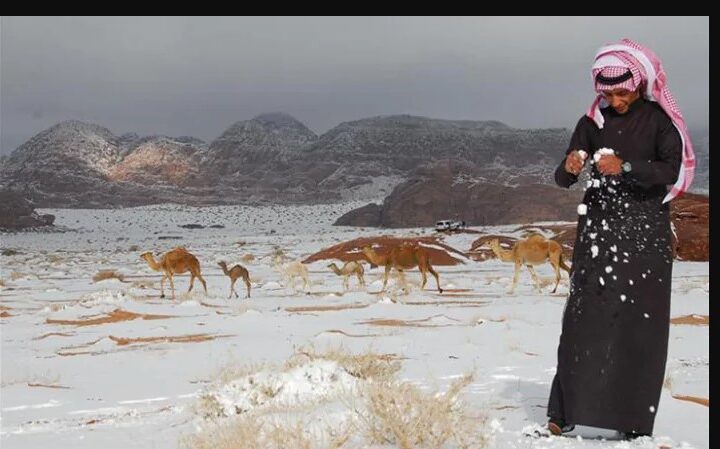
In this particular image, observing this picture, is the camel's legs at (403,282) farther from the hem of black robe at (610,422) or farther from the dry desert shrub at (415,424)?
the dry desert shrub at (415,424)

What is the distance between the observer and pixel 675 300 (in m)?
13.0

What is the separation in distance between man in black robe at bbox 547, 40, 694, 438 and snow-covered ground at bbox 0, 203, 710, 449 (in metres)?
0.22

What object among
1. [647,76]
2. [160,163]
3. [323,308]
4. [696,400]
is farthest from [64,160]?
[647,76]

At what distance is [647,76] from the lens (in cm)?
410

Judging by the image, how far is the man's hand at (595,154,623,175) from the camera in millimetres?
3953

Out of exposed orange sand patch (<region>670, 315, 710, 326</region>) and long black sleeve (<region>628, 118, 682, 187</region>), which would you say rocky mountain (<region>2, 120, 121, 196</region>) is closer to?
exposed orange sand patch (<region>670, 315, 710, 326</region>)

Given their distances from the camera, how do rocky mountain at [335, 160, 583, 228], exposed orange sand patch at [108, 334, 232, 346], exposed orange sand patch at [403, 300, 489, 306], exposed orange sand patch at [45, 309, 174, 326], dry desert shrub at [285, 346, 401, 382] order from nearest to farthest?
dry desert shrub at [285, 346, 401, 382] → exposed orange sand patch at [108, 334, 232, 346] → exposed orange sand patch at [45, 309, 174, 326] → exposed orange sand patch at [403, 300, 489, 306] → rocky mountain at [335, 160, 583, 228]

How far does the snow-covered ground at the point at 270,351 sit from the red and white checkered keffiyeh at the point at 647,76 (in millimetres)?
1312

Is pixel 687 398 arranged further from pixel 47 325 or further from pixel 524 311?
pixel 47 325

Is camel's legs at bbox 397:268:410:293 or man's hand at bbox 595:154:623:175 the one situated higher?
man's hand at bbox 595:154:623:175

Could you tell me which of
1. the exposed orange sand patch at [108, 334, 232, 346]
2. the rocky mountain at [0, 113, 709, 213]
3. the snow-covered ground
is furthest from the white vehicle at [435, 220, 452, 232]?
the rocky mountain at [0, 113, 709, 213]

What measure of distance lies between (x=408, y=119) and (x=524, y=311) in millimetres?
150628

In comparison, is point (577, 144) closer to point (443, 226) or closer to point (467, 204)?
point (443, 226)

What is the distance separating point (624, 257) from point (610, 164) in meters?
0.48
